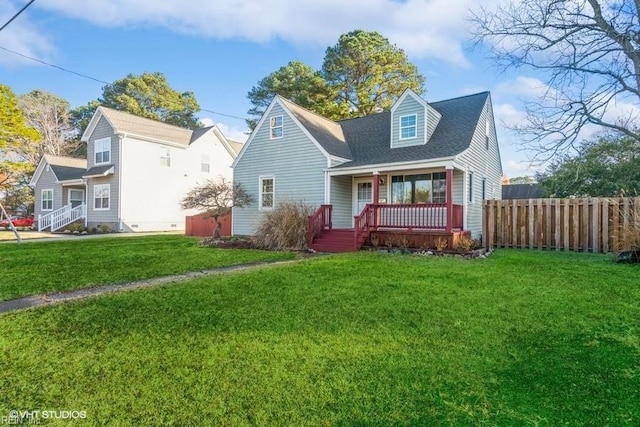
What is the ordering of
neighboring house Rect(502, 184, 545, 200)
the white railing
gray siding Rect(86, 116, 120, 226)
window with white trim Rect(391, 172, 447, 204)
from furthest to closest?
1. neighboring house Rect(502, 184, 545, 200)
2. the white railing
3. gray siding Rect(86, 116, 120, 226)
4. window with white trim Rect(391, 172, 447, 204)

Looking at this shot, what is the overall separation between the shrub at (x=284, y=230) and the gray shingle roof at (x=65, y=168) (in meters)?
19.0

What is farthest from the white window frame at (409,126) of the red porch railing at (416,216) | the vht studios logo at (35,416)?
the vht studios logo at (35,416)

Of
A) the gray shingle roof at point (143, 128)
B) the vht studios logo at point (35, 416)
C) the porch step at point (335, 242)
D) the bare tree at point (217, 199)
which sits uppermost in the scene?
the gray shingle roof at point (143, 128)

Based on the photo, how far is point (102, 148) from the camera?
22594 mm

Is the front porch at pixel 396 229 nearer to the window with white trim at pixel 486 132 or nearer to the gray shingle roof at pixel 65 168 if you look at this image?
the window with white trim at pixel 486 132

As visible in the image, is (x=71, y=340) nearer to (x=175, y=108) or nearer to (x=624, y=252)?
(x=624, y=252)

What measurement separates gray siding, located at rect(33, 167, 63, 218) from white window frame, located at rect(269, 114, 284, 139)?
19141 millimetres

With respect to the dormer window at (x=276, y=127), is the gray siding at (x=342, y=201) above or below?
below

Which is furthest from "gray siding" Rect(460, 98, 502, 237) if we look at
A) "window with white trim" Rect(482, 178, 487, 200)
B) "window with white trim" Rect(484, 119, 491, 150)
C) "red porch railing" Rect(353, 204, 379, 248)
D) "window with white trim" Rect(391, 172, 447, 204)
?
"red porch railing" Rect(353, 204, 379, 248)

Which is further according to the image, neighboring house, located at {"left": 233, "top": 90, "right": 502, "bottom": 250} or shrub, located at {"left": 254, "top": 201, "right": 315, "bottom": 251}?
shrub, located at {"left": 254, "top": 201, "right": 315, "bottom": 251}

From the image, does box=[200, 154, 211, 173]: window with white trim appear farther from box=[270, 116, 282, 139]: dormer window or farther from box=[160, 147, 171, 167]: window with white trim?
box=[270, 116, 282, 139]: dormer window

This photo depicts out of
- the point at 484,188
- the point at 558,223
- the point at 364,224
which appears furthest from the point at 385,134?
the point at 558,223

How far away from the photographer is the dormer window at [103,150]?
72.8 feet

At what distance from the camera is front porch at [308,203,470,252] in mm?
10922
